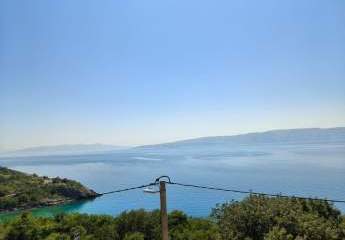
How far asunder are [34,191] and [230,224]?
2937 inches

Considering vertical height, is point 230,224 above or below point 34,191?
above

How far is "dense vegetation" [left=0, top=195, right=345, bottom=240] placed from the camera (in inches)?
555

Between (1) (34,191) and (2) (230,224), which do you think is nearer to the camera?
(2) (230,224)

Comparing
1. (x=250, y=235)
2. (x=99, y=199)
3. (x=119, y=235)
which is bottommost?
(x=99, y=199)

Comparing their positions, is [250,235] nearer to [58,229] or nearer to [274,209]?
[274,209]

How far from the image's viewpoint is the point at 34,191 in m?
80.2

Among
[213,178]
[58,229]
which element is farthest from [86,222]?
[213,178]

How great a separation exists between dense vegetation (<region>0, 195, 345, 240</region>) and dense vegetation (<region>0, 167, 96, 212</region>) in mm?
44640

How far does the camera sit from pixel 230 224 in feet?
49.6

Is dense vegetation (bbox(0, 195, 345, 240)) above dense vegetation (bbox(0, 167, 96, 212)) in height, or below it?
above

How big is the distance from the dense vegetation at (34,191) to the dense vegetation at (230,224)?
44640mm

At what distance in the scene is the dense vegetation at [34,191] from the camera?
242 feet

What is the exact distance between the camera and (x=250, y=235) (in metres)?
14.7

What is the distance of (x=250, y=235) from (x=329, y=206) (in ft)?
22.0
